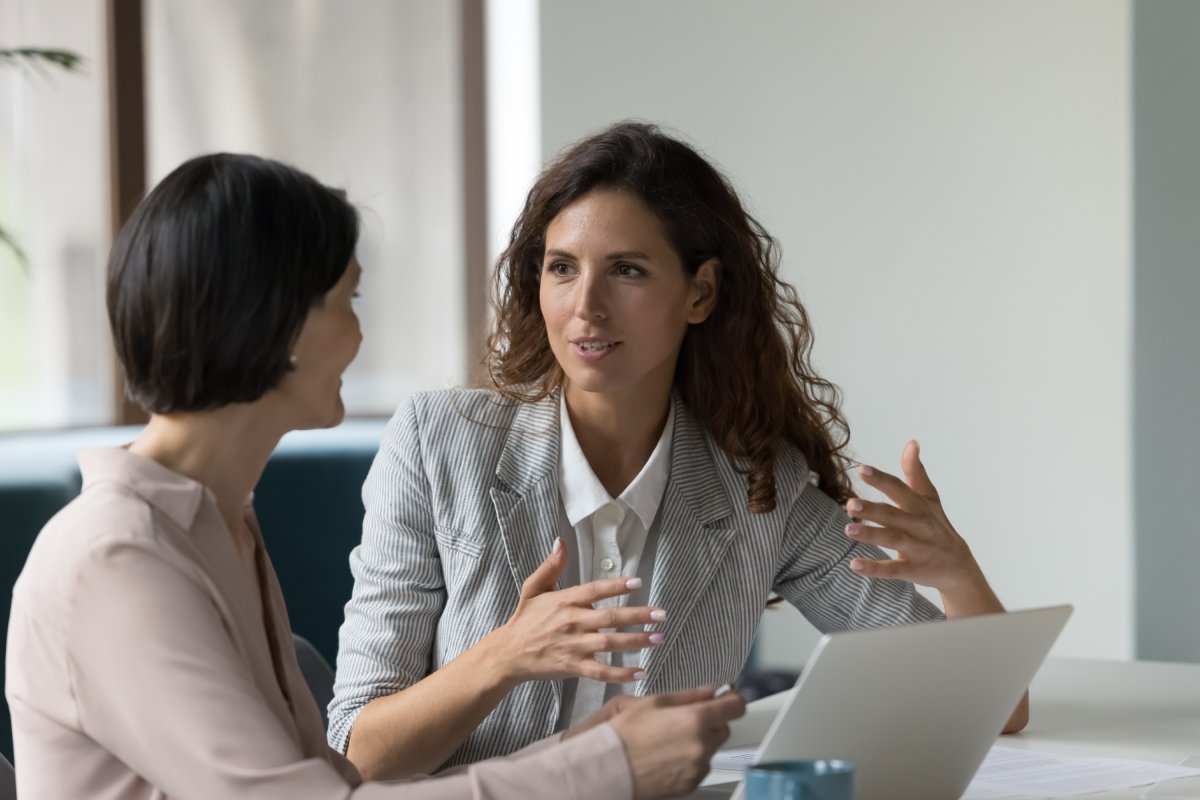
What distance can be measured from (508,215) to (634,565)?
220 centimetres

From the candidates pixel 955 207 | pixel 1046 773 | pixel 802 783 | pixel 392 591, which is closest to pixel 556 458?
pixel 392 591

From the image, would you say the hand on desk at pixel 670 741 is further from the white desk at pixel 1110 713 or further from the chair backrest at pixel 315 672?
the chair backrest at pixel 315 672

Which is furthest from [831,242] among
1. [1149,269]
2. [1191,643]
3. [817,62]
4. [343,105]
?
[343,105]

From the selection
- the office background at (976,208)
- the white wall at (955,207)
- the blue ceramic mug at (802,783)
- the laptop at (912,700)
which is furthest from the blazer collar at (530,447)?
the white wall at (955,207)

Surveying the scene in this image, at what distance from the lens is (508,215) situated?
3.86 metres

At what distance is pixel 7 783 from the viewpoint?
4.23 feet

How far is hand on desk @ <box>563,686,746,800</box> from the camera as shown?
99 cm

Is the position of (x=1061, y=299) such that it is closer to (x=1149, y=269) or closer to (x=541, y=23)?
(x=1149, y=269)

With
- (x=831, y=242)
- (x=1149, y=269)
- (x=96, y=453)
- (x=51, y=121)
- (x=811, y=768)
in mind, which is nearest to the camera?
(x=811, y=768)

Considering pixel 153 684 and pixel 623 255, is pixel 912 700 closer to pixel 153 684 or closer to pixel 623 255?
pixel 153 684

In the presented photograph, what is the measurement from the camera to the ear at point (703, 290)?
1880mm

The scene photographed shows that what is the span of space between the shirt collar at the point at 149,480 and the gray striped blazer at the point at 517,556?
67cm

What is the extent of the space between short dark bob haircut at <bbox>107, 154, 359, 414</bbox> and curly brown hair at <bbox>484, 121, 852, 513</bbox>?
2.74ft

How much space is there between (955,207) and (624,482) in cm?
142
